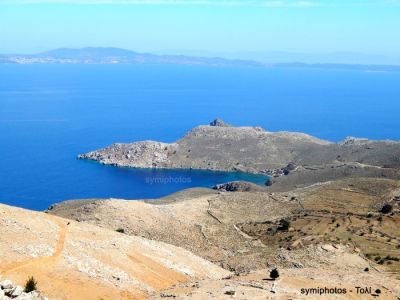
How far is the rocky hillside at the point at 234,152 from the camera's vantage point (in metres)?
163

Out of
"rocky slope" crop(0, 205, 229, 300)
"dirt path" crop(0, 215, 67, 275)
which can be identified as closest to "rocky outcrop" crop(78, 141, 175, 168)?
"rocky slope" crop(0, 205, 229, 300)

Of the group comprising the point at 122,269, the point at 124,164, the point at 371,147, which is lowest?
the point at 124,164

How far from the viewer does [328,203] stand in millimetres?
72938

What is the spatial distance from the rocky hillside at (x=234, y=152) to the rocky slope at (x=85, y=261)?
122204 mm

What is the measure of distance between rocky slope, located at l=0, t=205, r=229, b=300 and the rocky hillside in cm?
12220

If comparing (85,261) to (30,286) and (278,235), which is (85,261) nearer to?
(30,286)

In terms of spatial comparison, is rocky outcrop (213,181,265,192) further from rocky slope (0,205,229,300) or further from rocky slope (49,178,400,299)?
rocky slope (0,205,229,300)

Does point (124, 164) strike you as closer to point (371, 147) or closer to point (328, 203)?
point (371, 147)

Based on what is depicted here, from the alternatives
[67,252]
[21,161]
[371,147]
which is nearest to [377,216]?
[67,252]

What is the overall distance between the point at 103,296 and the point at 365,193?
58775mm

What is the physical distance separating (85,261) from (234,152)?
147 m

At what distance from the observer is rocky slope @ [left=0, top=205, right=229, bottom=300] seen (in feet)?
92.2

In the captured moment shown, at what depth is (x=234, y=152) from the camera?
178 metres

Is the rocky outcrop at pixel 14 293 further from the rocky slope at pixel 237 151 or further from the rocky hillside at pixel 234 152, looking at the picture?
the rocky hillside at pixel 234 152
